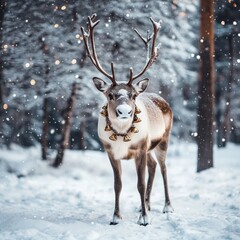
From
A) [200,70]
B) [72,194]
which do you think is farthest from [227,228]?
[200,70]

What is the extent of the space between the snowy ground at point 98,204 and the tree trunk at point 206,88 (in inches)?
22.7

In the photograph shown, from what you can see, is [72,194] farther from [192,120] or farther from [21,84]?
[192,120]

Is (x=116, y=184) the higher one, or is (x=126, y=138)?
(x=126, y=138)

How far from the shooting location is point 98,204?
6664 mm

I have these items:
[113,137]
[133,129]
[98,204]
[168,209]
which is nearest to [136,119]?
[133,129]

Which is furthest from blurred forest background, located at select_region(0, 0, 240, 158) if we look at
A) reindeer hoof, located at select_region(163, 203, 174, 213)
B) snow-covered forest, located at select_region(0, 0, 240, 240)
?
reindeer hoof, located at select_region(163, 203, 174, 213)

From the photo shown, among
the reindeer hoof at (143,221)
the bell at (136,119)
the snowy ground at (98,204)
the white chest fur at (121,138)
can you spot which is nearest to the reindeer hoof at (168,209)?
the snowy ground at (98,204)

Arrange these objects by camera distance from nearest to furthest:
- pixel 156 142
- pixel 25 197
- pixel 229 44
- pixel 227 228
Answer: pixel 227 228
pixel 156 142
pixel 25 197
pixel 229 44

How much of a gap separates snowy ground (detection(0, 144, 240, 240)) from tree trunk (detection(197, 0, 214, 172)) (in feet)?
1.89

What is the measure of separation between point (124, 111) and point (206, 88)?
5.56m

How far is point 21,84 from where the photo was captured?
32.7 ft

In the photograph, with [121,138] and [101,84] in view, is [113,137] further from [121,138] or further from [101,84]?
[101,84]

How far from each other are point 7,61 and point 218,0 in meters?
6.02

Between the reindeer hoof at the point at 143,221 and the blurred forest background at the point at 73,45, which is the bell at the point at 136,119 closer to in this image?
the reindeer hoof at the point at 143,221
